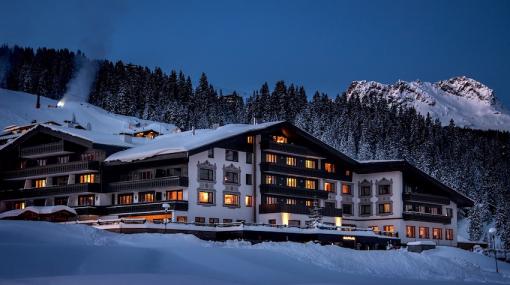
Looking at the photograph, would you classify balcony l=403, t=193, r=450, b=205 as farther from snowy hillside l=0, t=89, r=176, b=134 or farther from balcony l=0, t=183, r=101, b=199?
snowy hillside l=0, t=89, r=176, b=134

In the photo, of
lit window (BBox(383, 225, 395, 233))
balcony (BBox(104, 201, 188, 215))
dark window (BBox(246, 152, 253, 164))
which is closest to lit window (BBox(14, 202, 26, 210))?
balcony (BBox(104, 201, 188, 215))

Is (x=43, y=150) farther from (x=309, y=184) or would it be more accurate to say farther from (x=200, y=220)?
(x=309, y=184)

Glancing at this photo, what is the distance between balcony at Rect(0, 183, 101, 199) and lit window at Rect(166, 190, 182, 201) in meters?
8.86

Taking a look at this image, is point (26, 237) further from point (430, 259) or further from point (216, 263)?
point (430, 259)

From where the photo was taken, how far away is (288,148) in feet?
250

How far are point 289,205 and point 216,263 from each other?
35.7m

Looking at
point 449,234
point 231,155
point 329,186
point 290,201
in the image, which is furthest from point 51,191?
point 449,234

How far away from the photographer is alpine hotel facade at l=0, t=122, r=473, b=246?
68.7m

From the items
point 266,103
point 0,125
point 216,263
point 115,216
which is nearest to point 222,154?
point 115,216

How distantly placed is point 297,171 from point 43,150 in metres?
27.8

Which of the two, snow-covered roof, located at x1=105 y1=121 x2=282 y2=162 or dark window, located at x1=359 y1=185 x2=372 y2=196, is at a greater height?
snow-covered roof, located at x1=105 y1=121 x2=282 y2=162

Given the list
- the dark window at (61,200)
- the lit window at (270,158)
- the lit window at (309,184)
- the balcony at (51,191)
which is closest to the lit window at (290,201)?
the lit window at (309,184)

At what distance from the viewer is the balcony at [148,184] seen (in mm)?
66562

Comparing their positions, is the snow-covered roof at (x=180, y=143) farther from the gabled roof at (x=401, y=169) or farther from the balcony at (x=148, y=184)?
the gabled roof at (x=401, y=169)
